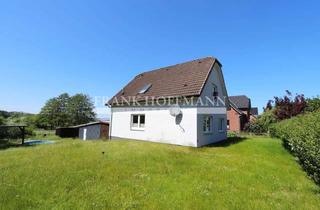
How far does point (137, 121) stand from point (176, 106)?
15.2ft

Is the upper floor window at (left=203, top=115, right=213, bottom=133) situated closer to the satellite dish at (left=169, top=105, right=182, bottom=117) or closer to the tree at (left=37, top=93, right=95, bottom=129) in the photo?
the satellite dish at (left=169, top=105, right=182, bottom=117)

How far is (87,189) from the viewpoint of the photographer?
226 inches

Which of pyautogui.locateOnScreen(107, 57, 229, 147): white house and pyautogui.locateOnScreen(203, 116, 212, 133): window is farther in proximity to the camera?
pyautogui.locateOnScreen(203, 116, 212, 133): window

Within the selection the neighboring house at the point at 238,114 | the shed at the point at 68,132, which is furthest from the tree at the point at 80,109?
the neighboring house at the point at 238,114

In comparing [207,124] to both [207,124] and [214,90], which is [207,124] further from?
[214,90]

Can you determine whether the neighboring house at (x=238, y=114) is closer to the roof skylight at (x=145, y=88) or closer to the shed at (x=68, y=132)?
the roof skylight at (x=145, y=88)

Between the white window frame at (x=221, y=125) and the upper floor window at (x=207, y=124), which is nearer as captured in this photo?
the upper floor window at (x=207, y=124)

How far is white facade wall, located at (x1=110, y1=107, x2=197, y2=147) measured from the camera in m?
14.0

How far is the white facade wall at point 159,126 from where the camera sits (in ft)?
45.9

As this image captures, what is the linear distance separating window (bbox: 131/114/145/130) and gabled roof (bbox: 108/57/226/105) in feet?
5.30

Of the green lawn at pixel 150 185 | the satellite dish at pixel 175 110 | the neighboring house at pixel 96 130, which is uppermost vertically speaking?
the satellite dish at pixel 175 110

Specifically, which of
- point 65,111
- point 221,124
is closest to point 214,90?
point 221,124

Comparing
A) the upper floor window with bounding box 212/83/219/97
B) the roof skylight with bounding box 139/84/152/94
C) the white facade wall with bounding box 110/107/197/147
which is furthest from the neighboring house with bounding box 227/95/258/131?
the white facade wall with bounding box 110/107/197/147

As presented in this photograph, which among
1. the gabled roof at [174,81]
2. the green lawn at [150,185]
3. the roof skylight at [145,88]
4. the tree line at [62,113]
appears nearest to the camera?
the green lawn at [150,185]
